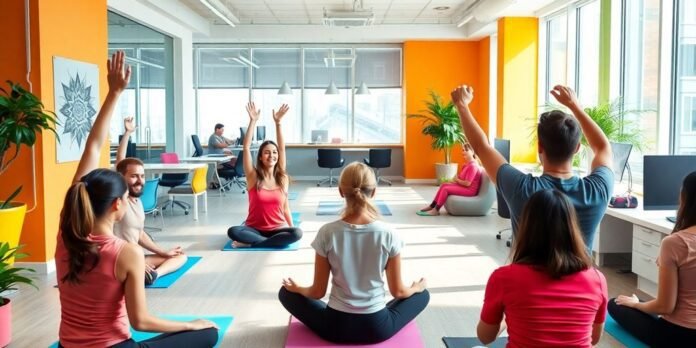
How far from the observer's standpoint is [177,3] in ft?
34.1

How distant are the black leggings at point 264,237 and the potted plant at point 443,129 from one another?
21.2 ft

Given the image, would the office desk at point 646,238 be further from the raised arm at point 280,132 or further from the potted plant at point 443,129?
the potted plant at point 443,129

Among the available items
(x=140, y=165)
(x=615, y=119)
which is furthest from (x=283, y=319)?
(x=615, y=119)

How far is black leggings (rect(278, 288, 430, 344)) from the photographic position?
136 inches

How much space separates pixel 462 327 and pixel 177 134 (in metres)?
8.69

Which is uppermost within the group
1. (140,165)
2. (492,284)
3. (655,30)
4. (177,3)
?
(177,3)

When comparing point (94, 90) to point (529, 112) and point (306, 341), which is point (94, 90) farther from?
point (529, 112)

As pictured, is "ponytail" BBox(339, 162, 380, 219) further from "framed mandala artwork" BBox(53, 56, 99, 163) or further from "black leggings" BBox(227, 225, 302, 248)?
"framed mandala artwork" BBox(53, 56, 99, 163)

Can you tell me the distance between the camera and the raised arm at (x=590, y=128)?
2682 millimetres

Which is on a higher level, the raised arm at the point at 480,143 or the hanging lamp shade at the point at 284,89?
the hanging lamp shade at the point at 284,89

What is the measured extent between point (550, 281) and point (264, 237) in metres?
4.77

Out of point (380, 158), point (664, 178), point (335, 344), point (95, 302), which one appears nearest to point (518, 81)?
point (380, 158)

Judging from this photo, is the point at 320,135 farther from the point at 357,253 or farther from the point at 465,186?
the point at 357,253

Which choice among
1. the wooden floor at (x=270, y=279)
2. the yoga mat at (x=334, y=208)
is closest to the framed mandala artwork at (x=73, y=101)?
the wooden floor at (x=270, y=279)
